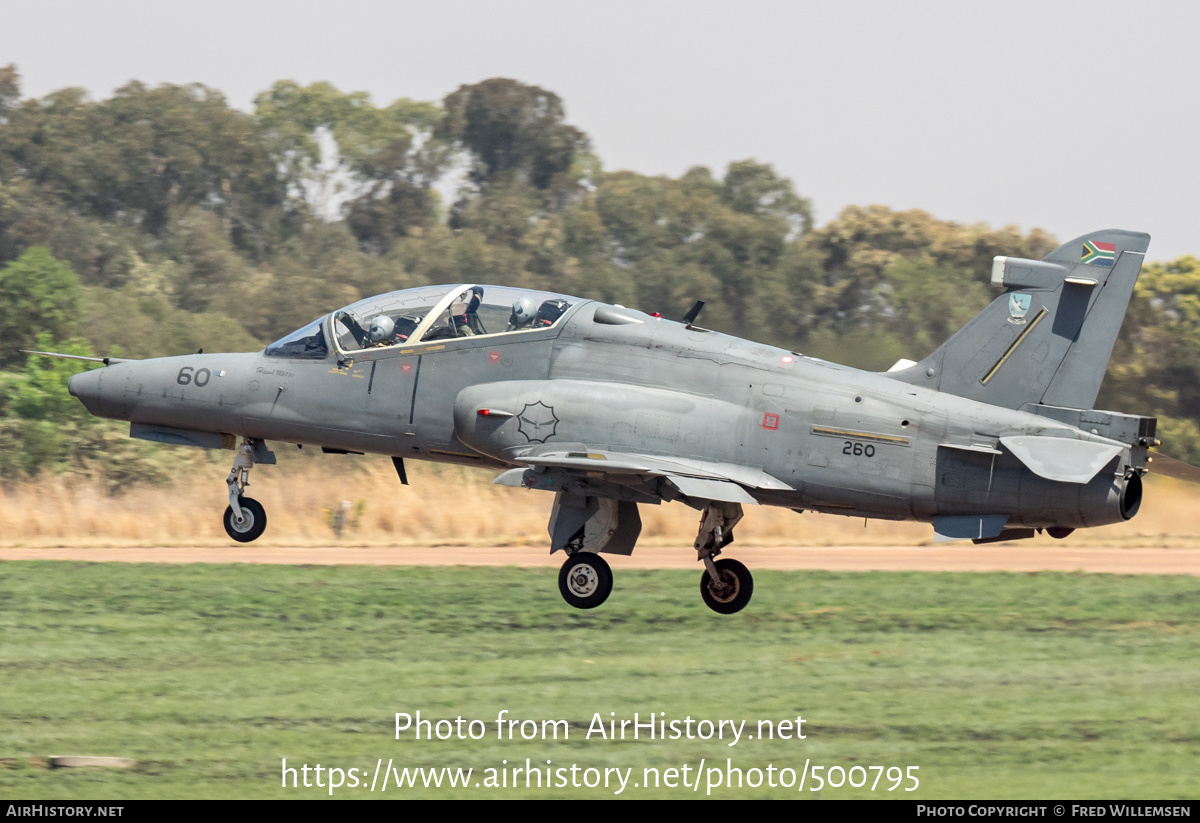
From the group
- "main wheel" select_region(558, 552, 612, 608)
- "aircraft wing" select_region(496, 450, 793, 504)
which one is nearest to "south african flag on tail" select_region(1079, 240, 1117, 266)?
"aircraft wing" select_region(496, 450, 793, 504)

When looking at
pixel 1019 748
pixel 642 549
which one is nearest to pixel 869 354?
pixel 642 549

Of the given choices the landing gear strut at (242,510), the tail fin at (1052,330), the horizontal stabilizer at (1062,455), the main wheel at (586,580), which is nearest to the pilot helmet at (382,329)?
the landing gear strut at (242,510)

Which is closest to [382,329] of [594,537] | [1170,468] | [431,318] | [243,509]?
[431,318]

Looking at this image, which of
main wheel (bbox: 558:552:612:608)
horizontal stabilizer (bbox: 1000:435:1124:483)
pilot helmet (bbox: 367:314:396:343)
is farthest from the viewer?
pilot helmet (bbox: 367:314:396:343)

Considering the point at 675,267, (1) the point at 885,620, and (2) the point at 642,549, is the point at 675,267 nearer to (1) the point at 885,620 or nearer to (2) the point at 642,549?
(2) the point at 642,549

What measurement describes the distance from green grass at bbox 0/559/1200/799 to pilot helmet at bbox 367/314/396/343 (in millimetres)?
3717

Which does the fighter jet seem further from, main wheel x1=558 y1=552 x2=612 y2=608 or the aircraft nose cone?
the aircraft nose cone

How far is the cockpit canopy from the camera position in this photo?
52.6 ft

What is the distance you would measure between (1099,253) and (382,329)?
768 centimetres

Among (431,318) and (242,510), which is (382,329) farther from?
(242,510)

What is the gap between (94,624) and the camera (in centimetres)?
1909

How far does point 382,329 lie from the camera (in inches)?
644

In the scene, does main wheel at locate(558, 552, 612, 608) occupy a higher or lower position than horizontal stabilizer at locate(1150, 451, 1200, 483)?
lower
